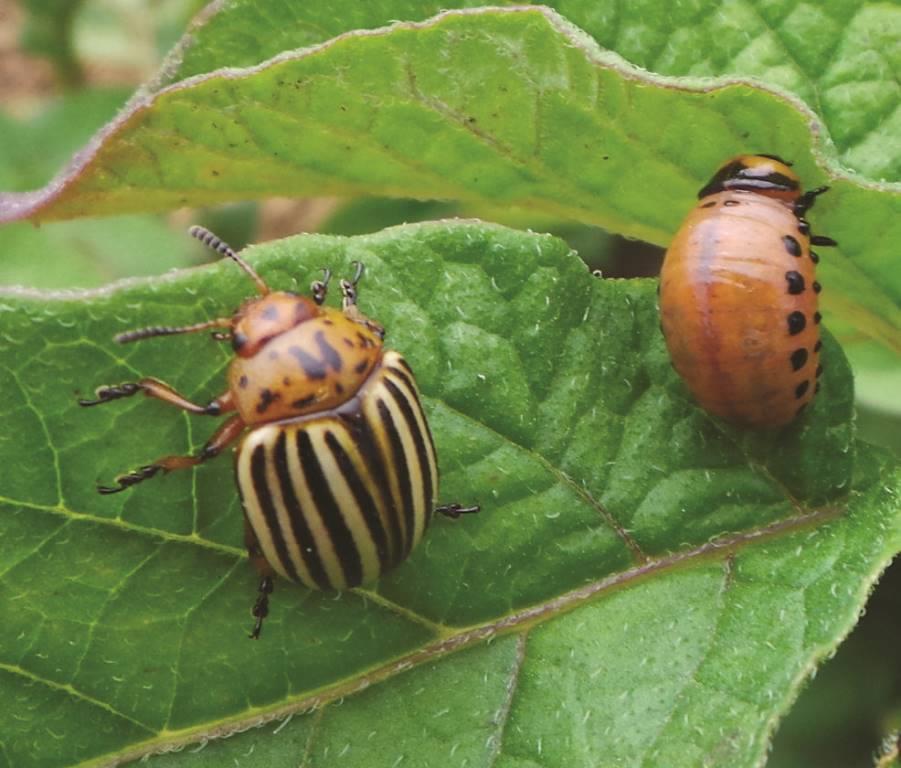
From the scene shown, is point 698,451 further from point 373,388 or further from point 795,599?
point 373,388

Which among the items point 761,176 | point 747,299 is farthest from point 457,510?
point 761,176

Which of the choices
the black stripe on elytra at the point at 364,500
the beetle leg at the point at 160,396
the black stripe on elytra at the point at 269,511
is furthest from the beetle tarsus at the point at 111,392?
the black stripe on elytra at the point at 364,500

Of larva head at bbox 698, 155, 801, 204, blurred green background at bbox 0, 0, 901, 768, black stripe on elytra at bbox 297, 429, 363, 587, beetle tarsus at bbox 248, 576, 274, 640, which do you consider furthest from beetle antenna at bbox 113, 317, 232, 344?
blurred green background at bbox 0, 0, 901, 768

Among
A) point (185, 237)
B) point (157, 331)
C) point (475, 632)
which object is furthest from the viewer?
point (185, 237)

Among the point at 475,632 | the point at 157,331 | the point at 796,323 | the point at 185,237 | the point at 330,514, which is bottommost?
the point at 185,237

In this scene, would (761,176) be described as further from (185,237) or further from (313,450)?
(185,237)

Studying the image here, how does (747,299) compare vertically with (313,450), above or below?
above

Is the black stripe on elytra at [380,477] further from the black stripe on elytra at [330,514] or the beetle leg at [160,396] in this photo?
the beetle leg at [160,396]
